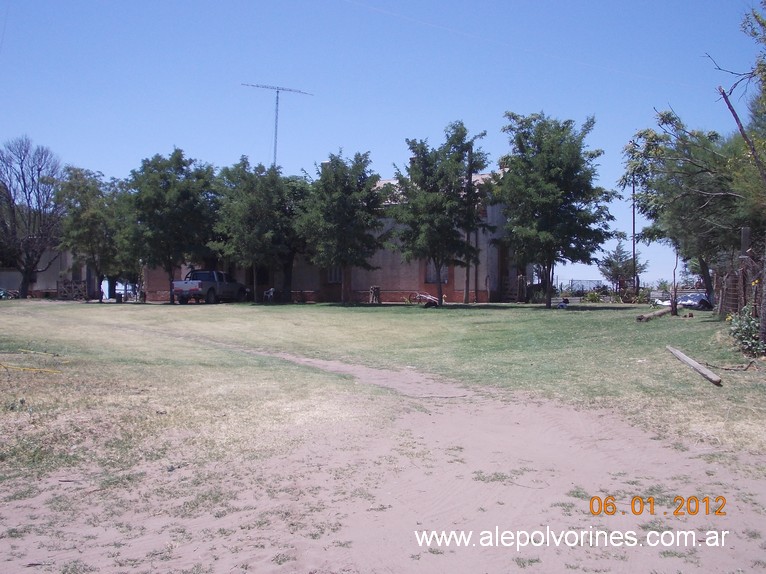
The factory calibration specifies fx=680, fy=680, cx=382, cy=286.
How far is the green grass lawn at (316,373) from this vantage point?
808cm

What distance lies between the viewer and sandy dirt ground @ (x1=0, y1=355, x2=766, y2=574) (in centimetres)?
489

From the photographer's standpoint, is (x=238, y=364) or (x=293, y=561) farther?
(x=238, y=364)

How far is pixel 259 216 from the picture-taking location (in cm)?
3625

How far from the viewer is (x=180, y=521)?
220 inches

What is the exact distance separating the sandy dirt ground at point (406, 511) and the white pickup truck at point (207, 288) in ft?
99.6

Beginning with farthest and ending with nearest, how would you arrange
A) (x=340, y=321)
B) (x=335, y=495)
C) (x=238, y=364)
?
(x=340, y=321), (x=238, y=364), (x=335, y=495)

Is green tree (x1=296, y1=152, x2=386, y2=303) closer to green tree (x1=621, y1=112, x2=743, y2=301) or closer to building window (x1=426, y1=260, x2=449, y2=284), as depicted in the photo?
building window (x1=426, y1=260, x2=449, y2=284)

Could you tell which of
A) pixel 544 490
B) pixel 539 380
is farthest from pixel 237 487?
pixel 539 380

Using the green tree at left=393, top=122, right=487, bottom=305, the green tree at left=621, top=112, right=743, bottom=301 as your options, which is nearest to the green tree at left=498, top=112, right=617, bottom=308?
the green tree at left=393, top=122, right=487, bottom=305

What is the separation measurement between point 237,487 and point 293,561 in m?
1.66

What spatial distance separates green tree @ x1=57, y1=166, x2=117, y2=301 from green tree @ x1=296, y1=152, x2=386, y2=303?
47.4 feet

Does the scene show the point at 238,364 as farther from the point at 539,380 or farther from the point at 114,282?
the point at 114,282

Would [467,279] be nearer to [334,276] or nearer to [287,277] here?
[334,276]

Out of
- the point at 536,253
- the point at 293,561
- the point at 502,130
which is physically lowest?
the point at 293,561
